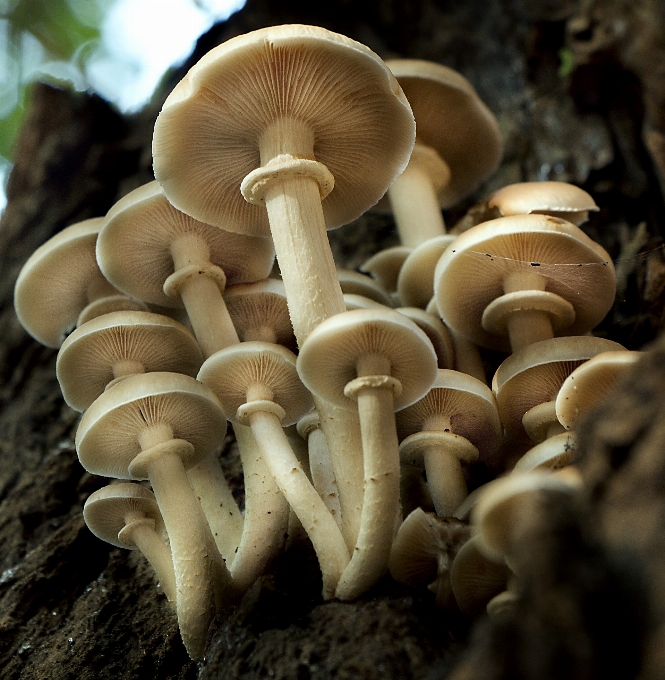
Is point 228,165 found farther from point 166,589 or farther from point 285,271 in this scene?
point 166,589

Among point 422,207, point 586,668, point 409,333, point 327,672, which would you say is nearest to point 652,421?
point 586,668

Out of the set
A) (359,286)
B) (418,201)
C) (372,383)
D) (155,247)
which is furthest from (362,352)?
(418,201)

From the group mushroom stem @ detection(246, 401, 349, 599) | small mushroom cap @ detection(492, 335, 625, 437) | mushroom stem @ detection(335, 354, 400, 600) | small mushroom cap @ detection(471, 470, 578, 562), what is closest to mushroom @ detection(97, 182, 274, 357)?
mushroom stem @ detection(246, 401, 349, 599)

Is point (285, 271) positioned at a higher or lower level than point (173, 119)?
lower

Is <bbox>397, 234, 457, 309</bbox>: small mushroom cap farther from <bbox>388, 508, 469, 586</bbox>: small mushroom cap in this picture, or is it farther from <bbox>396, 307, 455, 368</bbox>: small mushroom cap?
<bbox>388, 508, 469, 586</bbox>: small mushroom cap

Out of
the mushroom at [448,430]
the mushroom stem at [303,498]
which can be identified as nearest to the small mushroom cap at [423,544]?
the mushroom stem at [303,498]

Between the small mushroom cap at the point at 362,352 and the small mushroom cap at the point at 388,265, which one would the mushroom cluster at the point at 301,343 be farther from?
the small mushroom cap at the point at 388,265

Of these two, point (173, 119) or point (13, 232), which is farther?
point (13, 232)
